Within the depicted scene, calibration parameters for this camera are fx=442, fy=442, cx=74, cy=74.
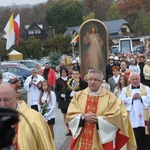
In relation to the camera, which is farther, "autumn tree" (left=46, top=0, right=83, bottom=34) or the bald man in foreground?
"autumn tree" (left=46, top=0, right=83, bottom=34)

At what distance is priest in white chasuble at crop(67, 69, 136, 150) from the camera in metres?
6.07

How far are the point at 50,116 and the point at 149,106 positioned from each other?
2.74 metres

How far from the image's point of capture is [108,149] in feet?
20.1

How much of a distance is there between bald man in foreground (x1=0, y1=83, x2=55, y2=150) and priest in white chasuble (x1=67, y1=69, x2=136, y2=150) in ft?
7.63

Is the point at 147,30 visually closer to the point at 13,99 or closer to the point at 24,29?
the point at 24,29

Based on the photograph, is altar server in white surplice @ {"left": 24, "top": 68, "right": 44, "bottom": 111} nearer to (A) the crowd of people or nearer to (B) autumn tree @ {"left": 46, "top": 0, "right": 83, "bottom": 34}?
(A) the crowd of people

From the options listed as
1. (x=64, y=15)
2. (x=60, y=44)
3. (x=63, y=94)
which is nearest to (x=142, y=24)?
(x=64, y=15)

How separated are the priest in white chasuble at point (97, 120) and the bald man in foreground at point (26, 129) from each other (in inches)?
91.5

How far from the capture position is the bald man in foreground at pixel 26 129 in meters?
3.44

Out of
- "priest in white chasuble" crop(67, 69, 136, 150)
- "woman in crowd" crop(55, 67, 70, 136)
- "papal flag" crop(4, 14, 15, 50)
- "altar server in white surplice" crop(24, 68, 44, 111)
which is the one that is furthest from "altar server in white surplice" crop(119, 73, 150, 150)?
"papal flag" crop(4, 14, 15, 50)

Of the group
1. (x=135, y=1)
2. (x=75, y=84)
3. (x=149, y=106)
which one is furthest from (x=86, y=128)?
(x=135, y=1)

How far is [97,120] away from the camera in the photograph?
6035 mm

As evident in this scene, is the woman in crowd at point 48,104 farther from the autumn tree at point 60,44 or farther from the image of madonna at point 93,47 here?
the autumn tree at point 60,44

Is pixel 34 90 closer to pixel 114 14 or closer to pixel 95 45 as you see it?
pixel 95 45
